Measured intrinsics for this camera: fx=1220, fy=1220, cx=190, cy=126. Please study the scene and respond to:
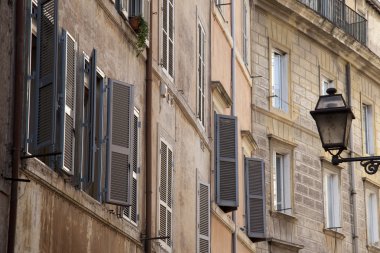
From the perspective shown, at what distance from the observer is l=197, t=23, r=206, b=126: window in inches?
825

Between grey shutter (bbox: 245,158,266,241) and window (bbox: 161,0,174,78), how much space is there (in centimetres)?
705

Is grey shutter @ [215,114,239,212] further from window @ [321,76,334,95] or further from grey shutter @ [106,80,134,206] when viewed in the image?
window @ [321,76,334,95]

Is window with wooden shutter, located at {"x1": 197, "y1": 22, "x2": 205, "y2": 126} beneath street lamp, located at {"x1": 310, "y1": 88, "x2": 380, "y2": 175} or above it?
above

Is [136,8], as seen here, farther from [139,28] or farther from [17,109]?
[17,109]

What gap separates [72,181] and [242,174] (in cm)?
1248

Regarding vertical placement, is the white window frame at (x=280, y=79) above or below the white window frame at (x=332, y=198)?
above

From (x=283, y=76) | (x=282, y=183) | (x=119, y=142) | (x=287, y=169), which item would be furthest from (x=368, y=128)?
(x=119, y=142)

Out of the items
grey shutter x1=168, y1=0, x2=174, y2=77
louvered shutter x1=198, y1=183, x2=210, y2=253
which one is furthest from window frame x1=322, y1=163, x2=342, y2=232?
grey shutter x1=168, y1=0, x2=174, y2=77

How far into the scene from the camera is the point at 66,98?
12.0 m

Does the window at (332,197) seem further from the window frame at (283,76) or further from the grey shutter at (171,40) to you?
the grey shutter at (171,40)

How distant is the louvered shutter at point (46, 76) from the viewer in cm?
1130

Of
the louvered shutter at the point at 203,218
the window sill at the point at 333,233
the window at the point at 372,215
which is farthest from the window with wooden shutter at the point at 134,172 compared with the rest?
the window at the point at 372,215

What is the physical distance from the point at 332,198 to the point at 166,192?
14294 millimetres

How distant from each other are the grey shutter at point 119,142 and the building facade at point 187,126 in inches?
0.7
